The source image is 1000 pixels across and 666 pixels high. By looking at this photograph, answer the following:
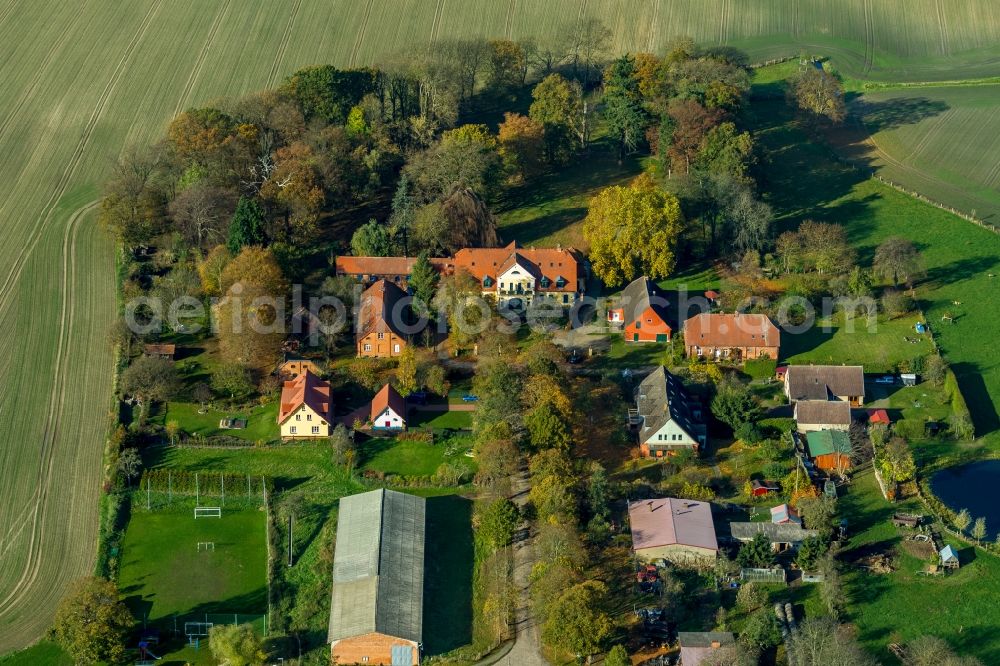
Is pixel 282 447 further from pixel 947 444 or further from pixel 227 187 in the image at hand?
pixel 947 444

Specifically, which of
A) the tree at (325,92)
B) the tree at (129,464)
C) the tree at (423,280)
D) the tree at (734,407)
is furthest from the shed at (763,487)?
the tree at (325,92)

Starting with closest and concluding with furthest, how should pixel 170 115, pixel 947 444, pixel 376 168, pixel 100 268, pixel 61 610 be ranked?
pixel 61 610
pixel 947 444
pixel 100 268
pixel 376 168
pixel 170 115

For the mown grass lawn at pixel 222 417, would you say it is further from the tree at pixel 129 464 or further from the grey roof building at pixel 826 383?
the grey roof building at pixel 826 383

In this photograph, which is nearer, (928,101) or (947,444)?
(947,444)

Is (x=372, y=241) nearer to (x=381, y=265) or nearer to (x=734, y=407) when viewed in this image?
(x=381, y=265)

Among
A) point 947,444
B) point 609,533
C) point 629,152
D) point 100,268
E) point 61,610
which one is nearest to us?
point 61,610

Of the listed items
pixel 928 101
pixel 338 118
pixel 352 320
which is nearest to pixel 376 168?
pixel 338 118

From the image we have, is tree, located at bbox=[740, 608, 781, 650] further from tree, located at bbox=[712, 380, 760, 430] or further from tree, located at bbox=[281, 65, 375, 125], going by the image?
tree, located at bbox=[281, 65, 375, 125]
